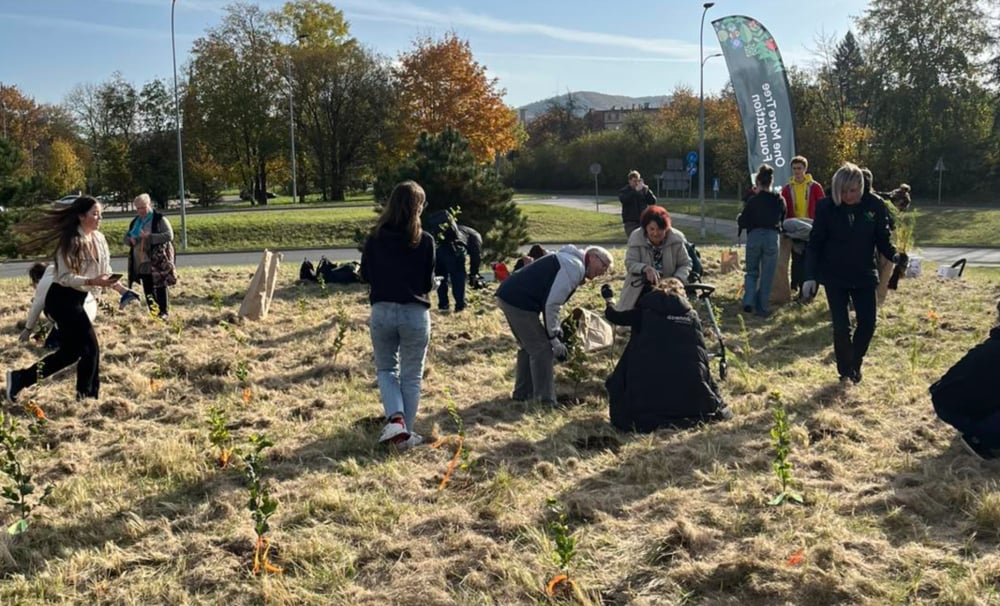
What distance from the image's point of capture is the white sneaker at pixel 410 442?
5184 mm

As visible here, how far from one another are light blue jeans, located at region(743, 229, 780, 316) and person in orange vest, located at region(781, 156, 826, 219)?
79cm

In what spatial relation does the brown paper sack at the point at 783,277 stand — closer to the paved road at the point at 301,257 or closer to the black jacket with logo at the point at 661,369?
the black jacket with logo at the point at 661,369

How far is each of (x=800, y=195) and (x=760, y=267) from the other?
1.18 metres

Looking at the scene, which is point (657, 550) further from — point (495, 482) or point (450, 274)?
point (450, 274)

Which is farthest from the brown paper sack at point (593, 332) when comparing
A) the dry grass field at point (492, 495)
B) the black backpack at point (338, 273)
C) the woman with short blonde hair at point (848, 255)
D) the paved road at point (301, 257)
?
the paved road at point (301, 257)

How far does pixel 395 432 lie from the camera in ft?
16.8

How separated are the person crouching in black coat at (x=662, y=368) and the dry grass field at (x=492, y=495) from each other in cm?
17

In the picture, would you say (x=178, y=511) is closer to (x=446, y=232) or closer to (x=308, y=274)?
(x=446, y=232)

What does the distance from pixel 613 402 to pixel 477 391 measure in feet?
4.93

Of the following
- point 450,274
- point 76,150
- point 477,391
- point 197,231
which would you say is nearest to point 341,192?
point 197,231

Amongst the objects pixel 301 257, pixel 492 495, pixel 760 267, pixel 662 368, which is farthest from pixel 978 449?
pixel 301 257

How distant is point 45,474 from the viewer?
195 inches

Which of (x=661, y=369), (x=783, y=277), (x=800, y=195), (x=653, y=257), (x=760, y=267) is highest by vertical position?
(x=800, y=195)

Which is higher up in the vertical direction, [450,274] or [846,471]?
[450,274]
